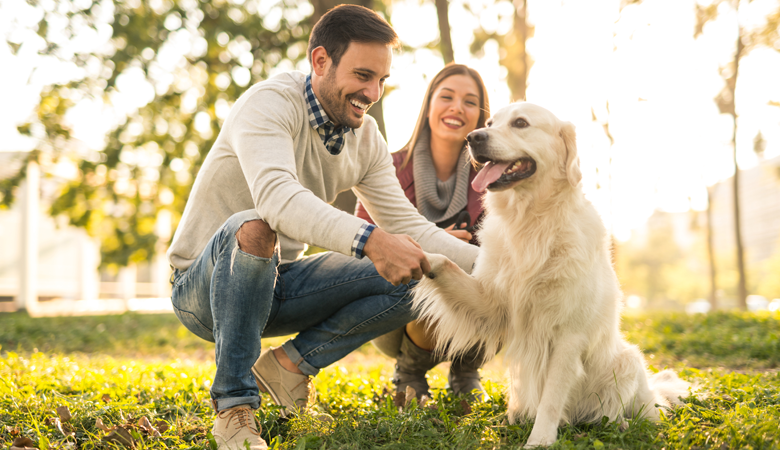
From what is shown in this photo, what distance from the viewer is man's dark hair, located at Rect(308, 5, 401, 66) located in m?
2.58

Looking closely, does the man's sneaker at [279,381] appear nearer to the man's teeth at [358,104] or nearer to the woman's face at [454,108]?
the man's teeth at [358,104]

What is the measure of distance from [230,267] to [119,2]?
772 cm

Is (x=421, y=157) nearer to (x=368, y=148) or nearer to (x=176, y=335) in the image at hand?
(x=368, y=148)

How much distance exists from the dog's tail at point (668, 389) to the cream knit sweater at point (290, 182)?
1.18 m

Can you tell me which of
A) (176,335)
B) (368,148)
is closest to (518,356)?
(368,148)

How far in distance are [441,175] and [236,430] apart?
7.54ft

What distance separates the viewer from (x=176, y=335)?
773 cm

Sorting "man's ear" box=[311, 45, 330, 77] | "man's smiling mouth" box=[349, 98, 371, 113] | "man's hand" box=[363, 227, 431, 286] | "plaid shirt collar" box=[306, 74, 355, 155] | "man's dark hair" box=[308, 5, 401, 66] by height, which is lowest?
"man's hand" box=[363, 227, 431, 286]

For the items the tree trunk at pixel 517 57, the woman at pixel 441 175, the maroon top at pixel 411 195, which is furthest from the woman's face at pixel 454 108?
the tree trunk at pixel 517 57

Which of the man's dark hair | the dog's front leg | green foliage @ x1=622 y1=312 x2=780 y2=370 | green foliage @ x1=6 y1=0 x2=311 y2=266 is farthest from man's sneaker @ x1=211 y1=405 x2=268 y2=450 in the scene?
green foliage @ x1=6 y1=0 x2=311 y2=266

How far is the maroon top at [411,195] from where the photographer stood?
358 cm

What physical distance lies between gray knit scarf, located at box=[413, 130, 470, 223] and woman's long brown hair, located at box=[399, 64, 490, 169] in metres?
0.14

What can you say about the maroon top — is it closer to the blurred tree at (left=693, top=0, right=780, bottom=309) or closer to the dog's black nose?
the dog's black nose

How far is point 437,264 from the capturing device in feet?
8.34
